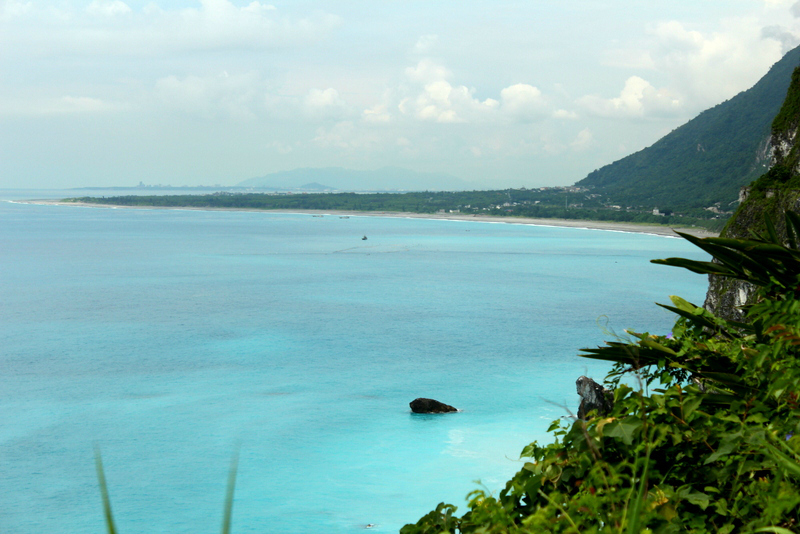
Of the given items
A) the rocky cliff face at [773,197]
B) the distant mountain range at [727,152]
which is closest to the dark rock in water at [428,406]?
the rocky cliff face at [773,197]

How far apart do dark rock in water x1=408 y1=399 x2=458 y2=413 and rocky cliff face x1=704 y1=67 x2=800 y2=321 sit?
507 inches

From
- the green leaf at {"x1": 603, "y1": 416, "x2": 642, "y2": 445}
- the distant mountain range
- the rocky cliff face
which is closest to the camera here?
the green leaf at {"x1": 603, "y1": 416, "x2": 642, "y2": 445}

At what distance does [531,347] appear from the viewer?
4706 centimetres

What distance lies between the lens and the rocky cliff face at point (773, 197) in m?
30.4

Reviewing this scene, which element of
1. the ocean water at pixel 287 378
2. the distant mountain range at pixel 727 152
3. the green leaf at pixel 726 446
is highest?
the distant mountain range at pixel 727 152

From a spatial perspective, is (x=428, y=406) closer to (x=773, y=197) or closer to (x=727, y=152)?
(x=773, y=197)

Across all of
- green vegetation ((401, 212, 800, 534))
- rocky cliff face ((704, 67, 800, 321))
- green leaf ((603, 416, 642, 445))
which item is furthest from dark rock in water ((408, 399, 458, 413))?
green leaf ((603, 416, 642, 445))

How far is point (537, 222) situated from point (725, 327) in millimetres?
173993

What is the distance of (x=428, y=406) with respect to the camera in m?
33.5

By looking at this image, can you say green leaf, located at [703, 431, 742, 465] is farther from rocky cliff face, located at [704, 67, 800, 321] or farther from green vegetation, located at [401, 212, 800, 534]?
rocky cliff face, located at [704, 67, 800, 321]

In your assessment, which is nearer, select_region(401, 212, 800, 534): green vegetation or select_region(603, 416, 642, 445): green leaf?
select_region(401, 212, 800, 534): green vegetation

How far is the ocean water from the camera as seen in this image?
25406 millimetres

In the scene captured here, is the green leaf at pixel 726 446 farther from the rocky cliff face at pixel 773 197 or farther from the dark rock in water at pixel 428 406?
the dark rock in water at pixel 428 406

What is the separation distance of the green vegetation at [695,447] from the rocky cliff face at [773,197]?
2526 cm
